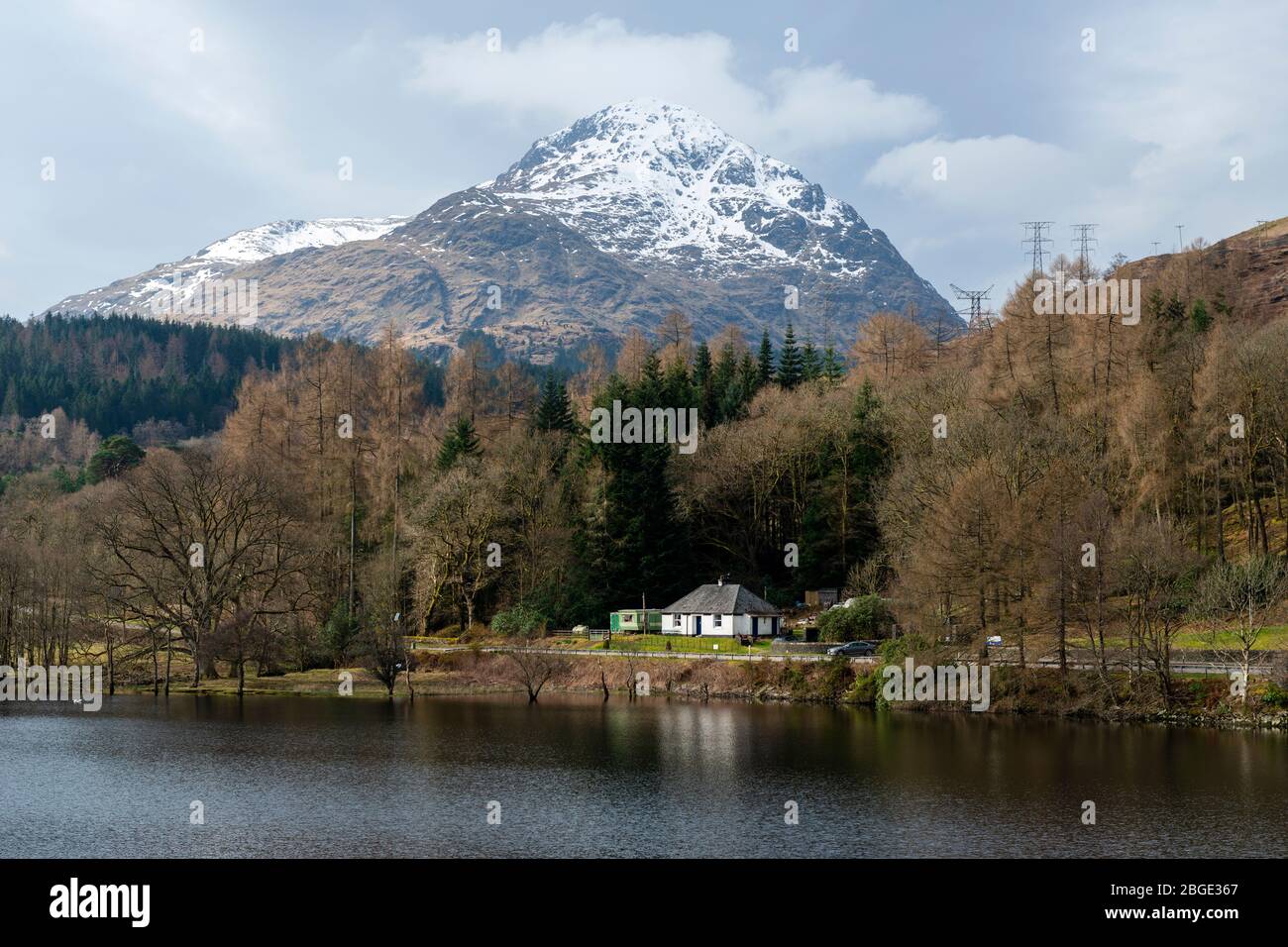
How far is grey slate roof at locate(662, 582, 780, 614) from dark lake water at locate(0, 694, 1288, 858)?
23166 millimetres

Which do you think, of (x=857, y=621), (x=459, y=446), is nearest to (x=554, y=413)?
(x=459, y=446)

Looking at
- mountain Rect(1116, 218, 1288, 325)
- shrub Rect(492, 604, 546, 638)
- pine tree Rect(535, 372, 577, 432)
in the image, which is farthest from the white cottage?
mountain Rect(1116, 218, 1288, 325)

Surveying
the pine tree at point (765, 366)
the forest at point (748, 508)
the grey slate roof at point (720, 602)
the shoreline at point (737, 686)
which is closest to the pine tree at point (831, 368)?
the forest at point (748, 508)

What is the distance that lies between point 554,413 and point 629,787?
69.9 m

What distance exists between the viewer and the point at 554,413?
349 feet

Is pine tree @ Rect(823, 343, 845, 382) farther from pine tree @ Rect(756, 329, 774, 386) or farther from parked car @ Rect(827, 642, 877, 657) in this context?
parked car @ Rect(827, 642, 877, 657)

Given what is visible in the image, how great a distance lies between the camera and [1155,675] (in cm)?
5706

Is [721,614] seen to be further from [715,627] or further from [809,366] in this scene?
[809,366]

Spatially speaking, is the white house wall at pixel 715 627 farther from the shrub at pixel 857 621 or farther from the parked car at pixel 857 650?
the parked car at pixel 857 650
